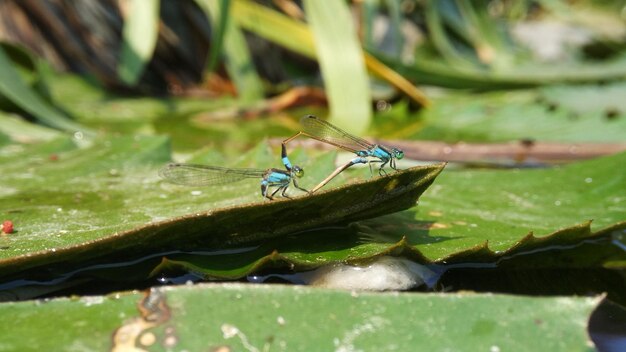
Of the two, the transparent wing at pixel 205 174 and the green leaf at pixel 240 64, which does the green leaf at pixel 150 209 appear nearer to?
the transparent wing at pixel 205 174

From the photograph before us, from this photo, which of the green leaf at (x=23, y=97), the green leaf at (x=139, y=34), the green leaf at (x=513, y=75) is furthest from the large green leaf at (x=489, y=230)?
the green leaf at (x=139, y=34)

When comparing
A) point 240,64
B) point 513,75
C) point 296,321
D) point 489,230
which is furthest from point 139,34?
point 296,321

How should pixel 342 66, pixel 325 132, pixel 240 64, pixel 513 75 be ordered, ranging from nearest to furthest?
pixel 325 132, pixel 342 66, pixel 240 64, pixel 513 75

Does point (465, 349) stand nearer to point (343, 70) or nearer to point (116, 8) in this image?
point (343, 70)

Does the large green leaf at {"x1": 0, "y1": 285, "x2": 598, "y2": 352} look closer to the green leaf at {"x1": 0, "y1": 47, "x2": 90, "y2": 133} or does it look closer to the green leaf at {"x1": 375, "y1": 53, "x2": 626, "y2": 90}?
the green leaf at {"x1": 0, "y1": 47, "x2": 90, "y2": 133}

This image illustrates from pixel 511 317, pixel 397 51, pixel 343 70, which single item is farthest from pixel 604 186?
pixel 397 51

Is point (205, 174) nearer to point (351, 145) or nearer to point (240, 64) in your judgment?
point (351, 145)
